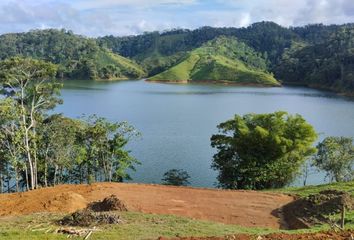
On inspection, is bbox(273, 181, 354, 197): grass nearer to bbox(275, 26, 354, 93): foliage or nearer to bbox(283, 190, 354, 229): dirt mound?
bbox(283, 190, 354, 229): dirt mound

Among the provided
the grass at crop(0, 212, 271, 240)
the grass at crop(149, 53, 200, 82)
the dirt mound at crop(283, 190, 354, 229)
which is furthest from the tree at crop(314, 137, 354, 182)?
the grass at crop(149, 53, 200, 82)

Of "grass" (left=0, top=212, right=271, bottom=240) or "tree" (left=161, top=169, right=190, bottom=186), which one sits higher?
"grass" (left=0, top=212, right=271, bottom=240)

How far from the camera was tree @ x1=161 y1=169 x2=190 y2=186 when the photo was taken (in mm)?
40588

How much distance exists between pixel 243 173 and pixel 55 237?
2364cm

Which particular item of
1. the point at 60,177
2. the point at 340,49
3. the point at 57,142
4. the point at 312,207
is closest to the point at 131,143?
the point at 60,177

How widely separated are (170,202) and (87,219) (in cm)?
935

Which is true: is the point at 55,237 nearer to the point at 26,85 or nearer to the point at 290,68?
the point at 26,85

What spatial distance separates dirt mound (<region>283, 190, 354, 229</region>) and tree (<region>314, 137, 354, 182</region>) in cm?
1280

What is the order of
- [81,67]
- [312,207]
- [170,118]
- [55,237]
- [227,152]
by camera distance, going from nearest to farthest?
[55,237]
[312,207]
[227,152]
[170,118]
[81,67]

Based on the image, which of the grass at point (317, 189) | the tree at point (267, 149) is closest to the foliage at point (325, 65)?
the tree at point (267, 149)

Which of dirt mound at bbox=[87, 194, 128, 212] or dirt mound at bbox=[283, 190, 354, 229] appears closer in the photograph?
dirt mound at bbox=[87, 194, 128, 212]

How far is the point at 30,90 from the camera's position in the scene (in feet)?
121

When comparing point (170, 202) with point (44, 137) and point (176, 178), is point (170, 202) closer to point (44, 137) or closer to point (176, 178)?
point (176, 178)

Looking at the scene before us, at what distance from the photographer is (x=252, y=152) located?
125 feet
